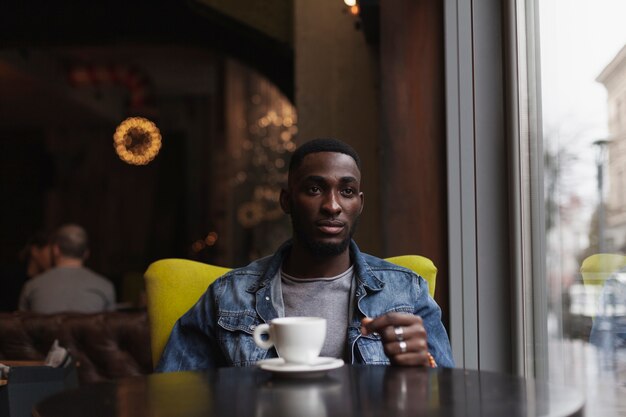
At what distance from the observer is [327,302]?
2.30m

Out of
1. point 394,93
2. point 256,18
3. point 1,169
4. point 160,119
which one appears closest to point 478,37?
point 394,93

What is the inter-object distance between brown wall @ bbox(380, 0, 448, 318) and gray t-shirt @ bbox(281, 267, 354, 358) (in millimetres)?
943

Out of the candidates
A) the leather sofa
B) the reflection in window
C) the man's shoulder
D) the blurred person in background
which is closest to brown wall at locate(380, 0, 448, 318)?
the reflection in window

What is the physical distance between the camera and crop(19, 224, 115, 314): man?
5016 millimetres

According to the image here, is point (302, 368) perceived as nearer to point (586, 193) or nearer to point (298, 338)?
point (298, 338)

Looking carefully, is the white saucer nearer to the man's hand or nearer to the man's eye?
the man's hand

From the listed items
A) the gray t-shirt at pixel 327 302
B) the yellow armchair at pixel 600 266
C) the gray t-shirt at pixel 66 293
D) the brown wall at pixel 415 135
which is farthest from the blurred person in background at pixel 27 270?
the yellow armchair at pixel 600 266

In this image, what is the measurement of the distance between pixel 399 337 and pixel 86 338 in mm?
2719

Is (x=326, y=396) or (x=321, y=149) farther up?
(x=321, y=149)

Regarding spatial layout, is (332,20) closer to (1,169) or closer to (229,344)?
(229,344)

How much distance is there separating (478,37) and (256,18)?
3579 millimetres

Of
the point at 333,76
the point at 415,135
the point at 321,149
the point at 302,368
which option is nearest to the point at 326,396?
the point at 302,368

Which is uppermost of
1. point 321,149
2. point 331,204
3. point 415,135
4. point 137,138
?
point 137,138

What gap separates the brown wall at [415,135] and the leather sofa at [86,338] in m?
1.27
